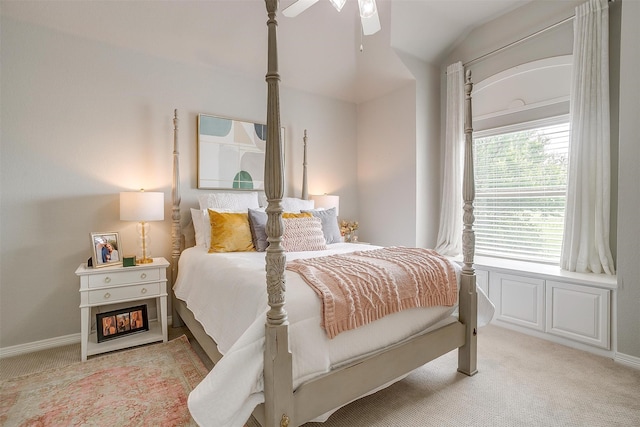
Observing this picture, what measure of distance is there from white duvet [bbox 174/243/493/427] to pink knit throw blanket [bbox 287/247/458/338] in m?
0.05

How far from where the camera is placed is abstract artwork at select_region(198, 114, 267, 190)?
3.27 meters

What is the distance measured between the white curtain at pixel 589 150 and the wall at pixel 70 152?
3.36m

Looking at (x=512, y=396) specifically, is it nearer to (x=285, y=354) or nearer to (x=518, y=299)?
(x=518, y=299)

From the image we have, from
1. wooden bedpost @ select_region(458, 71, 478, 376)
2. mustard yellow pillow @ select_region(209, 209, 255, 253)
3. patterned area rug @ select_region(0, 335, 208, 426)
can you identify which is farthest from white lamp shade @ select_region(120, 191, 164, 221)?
wooden bedpost @ select_region(458, 71, 478, 376)

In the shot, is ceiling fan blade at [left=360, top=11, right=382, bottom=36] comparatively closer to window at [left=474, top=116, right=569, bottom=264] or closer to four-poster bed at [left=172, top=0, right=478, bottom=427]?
four-poster bed at [left=172, top=0, right=478, bottom=427]

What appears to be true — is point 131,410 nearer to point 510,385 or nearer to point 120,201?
point 120,201

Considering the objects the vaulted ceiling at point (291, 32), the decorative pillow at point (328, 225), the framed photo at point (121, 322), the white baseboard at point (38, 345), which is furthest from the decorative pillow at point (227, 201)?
the white baseboard at point (38, 345)

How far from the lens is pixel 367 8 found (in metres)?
2.03

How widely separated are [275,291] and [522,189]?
3.08 meters

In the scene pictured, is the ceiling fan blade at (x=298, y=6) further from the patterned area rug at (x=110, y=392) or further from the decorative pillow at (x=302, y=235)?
the patterned area rug at (x=110, y=392)

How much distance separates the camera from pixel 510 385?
78.9 inches

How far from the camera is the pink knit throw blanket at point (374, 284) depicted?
4.85 ft

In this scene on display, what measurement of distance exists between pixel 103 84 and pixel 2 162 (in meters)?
0.98

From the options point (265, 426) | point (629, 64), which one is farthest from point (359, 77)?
point (265, 426)
